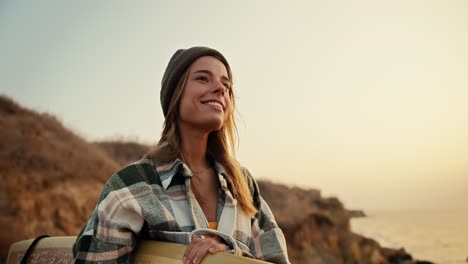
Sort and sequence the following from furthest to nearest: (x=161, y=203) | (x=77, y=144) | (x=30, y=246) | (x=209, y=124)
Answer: (x=77, y=144) < (x=30, y=246) < (x=209, y=124) < (x=161, y=203)

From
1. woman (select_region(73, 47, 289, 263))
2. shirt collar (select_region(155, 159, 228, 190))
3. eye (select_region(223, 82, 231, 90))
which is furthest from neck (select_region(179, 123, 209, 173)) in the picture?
eye (select_region(223, 82, 231, 90))

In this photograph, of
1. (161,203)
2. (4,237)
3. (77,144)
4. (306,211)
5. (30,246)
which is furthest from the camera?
(306,211)

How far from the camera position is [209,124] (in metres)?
2.06

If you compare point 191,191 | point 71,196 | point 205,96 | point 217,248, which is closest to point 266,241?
point 191,191

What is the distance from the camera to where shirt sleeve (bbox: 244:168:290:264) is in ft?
6.81

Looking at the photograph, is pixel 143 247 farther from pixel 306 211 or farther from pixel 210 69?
pixel 306 211

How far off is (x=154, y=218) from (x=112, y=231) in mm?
172

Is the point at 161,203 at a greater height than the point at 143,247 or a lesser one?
greater

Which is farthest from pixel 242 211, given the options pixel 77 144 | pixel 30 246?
pixel 77 144

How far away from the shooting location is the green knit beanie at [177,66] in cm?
214

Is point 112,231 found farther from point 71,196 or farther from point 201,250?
point 71,196

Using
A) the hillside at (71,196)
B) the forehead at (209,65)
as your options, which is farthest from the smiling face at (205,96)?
the hillside at (71,196)

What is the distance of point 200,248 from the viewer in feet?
5.13

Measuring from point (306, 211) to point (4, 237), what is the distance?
6853mm
